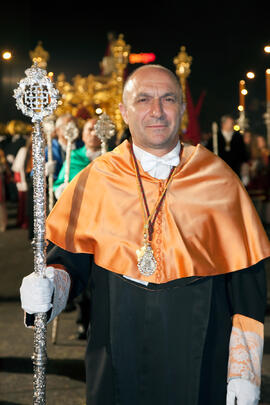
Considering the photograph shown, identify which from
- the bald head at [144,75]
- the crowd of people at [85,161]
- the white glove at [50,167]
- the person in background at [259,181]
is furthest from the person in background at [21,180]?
the bald head at [144,75]

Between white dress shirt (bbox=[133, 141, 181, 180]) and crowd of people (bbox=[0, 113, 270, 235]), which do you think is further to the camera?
crowd of people (bbox=[0, 113, 270, 235])

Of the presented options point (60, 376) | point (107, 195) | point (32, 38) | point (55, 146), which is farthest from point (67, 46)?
point (107, 195)

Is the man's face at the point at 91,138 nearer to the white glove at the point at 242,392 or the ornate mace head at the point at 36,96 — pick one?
the ornate mace head at the point at 36,96

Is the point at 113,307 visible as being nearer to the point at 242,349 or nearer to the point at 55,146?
the point at 242,349

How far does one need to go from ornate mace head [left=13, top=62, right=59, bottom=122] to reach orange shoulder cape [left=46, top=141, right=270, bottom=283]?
1.17 ft

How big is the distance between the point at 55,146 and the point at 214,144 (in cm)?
307

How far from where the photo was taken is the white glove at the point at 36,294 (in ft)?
6.64

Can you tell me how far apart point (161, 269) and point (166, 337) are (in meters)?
0.24

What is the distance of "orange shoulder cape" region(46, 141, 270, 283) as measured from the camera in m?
2.15

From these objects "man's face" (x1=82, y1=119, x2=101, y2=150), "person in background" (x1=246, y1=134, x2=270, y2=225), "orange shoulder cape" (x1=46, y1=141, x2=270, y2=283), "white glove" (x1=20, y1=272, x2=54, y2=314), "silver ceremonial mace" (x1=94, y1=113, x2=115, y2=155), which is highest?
"person in background" (x1=246, y1=134, x2=270, y2=225)

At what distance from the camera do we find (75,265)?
2291 mm

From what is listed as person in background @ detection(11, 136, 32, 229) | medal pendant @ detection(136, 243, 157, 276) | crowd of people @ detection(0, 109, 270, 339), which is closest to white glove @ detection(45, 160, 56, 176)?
crowd of people @ detection(0, 109, 270, 339)

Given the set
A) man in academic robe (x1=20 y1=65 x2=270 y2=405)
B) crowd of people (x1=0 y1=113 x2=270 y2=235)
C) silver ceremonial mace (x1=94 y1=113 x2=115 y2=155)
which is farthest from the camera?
crowd of people (x1=0 y1=113 x2=270 y2=235)

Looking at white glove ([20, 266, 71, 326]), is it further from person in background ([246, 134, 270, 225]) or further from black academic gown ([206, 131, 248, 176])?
person in background ([246, 134, 270, 225])
